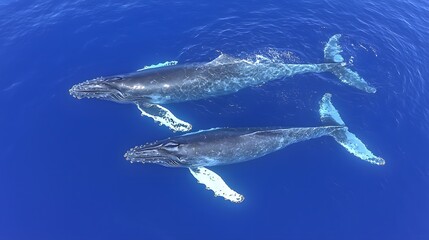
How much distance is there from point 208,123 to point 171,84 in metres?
3.21

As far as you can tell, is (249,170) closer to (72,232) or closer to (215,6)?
(72,232)

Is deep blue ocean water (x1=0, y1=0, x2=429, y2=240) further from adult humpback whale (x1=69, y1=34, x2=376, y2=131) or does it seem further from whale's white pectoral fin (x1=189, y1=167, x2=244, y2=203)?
adult humpback whale (x1=69, y1=34, x2=376, y2=131)

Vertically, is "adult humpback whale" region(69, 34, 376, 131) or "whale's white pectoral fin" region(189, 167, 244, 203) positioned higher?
"adult humpback whale" region(69, 34, 376, 131)

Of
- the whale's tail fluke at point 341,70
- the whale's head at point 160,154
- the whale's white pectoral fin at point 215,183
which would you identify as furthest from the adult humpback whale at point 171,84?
the whale's tail fluke at point 341,70

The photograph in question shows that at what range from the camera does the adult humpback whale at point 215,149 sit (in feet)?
66.2

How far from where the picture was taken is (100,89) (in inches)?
937

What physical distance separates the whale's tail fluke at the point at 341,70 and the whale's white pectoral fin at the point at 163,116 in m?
11.0

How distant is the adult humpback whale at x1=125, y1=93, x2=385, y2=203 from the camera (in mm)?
20188

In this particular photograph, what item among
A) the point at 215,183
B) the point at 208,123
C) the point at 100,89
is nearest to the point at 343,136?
the point at 208,123

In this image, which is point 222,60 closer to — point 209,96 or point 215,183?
point 209,96

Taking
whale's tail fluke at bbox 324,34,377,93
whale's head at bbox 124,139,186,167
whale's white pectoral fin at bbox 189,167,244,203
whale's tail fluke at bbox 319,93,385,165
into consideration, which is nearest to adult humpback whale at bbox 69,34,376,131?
whale's head at bbox 124,139,186,167

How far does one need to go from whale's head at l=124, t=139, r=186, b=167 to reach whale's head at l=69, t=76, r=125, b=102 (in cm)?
462

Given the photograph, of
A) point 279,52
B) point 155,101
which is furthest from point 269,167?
point 279,52

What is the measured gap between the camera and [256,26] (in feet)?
98.2
